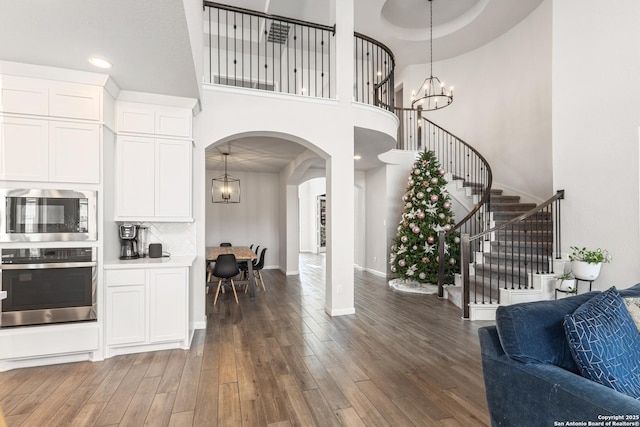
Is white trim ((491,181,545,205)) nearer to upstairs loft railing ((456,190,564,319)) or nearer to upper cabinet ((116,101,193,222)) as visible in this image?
upstairs loft railing ((456,190,564,319))

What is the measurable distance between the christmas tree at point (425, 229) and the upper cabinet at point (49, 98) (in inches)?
208

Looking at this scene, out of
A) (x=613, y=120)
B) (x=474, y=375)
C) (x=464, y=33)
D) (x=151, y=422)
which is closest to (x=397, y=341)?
(x=474, y=375)

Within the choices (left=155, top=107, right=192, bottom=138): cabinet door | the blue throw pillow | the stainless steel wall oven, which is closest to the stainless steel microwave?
the stainless steel wall oven

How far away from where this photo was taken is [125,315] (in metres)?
3.06

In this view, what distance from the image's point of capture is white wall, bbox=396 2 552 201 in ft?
19.6

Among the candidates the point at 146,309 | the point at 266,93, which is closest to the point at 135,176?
the point at 146,309

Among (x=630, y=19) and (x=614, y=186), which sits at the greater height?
(x=630, y=19)

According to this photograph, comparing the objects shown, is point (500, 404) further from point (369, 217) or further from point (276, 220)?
point (276, 220)

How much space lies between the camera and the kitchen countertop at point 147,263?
119 inches

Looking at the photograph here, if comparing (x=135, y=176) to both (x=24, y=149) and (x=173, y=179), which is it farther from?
(x=24, y=149)

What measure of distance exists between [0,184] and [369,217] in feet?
22.4

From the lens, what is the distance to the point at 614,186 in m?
3.80

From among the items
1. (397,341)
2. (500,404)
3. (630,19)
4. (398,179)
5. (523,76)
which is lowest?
(397,341)

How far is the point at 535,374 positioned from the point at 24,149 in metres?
4.17
